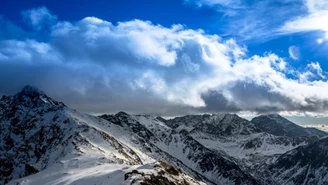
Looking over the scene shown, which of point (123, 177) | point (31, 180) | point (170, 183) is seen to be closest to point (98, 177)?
point (123, 177)

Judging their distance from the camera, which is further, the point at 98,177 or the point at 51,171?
the point at 51,171

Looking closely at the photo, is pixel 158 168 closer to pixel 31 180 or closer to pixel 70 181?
pixel 70 181

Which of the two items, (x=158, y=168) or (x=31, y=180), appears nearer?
(x=158, y=168)

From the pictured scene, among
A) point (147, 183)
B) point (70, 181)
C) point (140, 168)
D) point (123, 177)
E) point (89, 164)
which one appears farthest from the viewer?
point (89, 164)

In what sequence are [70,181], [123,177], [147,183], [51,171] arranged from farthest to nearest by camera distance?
[51,171] < [70,181] < [123,177] < [147,183]

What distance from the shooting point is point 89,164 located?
194 meters

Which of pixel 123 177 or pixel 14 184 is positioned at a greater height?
pixel 123 177

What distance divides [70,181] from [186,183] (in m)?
40.7

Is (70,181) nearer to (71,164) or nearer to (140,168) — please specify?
(140,168)

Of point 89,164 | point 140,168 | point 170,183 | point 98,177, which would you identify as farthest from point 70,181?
point 89,164

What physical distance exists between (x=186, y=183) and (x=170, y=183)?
1147 cm

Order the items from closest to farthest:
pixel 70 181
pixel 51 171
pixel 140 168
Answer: pixel 140 168, pixel 70 181, pixel 51 171

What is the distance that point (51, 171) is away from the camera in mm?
174500

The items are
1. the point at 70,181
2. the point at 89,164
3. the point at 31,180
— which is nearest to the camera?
the point at 70,181
